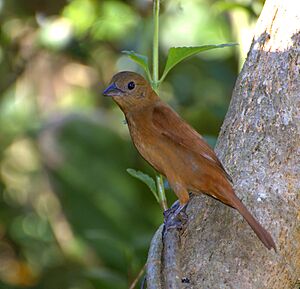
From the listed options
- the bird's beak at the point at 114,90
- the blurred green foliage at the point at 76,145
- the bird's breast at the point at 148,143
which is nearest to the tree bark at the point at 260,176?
the bird's breast at the point at 148,143

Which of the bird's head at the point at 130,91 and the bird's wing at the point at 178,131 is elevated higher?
the bird's head at the point at 130,91

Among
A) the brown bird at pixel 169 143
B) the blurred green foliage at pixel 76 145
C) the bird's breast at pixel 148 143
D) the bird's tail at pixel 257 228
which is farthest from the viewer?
the blurred green foliage at pixel 76 145

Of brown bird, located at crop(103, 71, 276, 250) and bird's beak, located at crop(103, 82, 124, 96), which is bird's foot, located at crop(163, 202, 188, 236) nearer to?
brown bird, located at crop(103, 71, 276, 250)

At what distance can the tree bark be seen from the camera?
245 centimetres

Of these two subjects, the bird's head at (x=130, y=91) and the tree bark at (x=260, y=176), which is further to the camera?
the bird's head at (x=130, y=91)

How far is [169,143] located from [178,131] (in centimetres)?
9

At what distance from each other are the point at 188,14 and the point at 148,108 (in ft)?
10.9

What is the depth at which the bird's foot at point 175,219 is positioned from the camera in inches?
105

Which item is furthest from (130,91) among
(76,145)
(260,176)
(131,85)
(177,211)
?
(76,145)

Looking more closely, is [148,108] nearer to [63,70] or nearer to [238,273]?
[238,273]

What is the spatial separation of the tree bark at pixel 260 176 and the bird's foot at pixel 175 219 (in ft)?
0.11

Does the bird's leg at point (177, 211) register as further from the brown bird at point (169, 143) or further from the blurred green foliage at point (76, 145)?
the blurred green foliage at point (76, 145)

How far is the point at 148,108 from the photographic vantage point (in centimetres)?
335

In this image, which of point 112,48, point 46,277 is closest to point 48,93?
point 112,48
